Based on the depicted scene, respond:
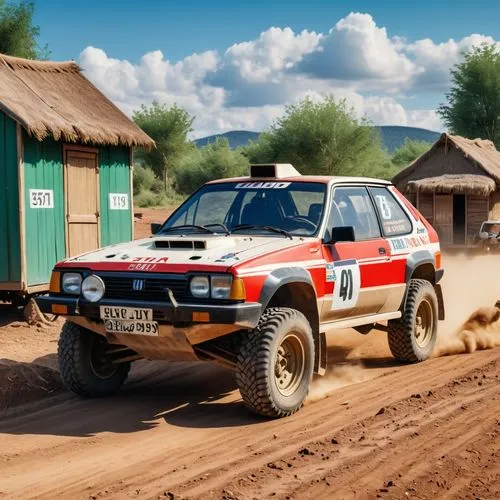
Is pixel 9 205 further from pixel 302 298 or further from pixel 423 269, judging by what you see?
pixel 302 298

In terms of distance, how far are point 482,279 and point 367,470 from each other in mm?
12638

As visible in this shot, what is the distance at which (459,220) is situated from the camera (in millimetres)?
33875

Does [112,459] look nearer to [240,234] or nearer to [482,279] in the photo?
[240,234]

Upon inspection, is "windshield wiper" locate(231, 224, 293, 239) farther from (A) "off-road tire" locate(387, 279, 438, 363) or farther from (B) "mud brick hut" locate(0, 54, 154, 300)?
(B) "mud brick hut" locate(0, 54, 154, 300)

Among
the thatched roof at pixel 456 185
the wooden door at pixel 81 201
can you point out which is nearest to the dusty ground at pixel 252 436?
the wooden door at pixel 81 201

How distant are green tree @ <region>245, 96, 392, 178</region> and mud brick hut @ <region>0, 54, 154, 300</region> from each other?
32295mm

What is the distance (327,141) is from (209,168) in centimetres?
1324

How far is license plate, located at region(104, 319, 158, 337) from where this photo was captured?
630cm

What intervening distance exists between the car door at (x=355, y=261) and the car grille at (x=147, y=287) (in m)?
1.43

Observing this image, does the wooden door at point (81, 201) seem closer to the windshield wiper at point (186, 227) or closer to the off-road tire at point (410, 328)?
the windshield wiper at point (186, 227)

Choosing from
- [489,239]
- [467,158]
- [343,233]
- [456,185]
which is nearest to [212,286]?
[343,233]

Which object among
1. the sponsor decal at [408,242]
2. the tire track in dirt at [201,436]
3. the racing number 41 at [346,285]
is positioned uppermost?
the sponsor decal at [408,242]

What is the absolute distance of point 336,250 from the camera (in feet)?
24.0

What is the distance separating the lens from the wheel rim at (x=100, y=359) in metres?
7.29
